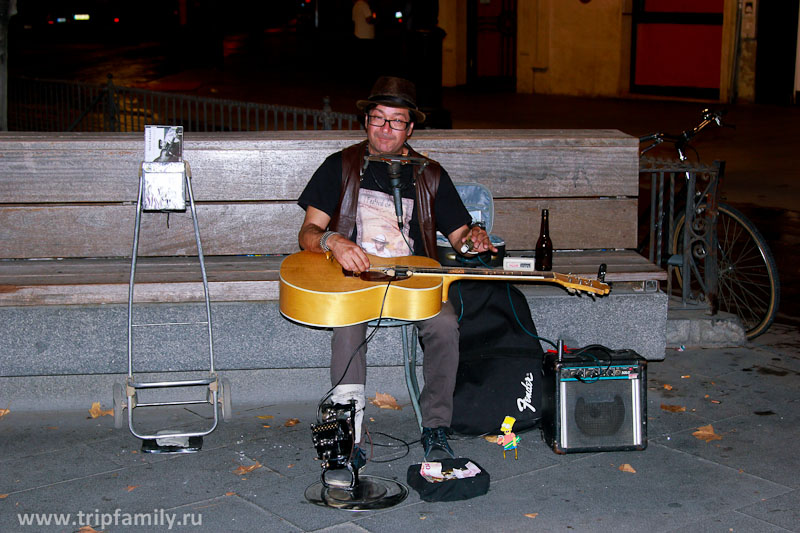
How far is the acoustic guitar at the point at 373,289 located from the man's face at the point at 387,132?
2.24 feet

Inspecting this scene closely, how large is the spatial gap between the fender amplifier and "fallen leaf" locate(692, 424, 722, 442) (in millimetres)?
372

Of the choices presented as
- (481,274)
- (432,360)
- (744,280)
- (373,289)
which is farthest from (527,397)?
(744,280)

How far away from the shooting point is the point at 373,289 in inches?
167

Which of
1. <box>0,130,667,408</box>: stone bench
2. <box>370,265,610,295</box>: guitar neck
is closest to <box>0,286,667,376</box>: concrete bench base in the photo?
<box>0,130,667,408</box>: stone bench

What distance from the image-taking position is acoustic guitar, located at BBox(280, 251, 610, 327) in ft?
13.9

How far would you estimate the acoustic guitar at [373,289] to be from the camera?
4238 mm

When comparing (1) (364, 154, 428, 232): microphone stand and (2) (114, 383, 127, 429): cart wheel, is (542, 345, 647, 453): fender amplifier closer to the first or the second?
(1) (364, 154, 428, 232): microphone stand

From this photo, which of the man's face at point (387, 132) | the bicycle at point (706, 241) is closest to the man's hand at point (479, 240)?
the man's face at point (387, 132)

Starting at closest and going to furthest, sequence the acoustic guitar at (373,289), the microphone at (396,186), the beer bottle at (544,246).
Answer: the acoustic guitar at (373,289)
the microphone at (396,186)
the beer bottle at (544,246)

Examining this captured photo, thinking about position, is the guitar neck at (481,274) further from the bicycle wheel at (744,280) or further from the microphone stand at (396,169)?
the bicycle wheel at (744,280)

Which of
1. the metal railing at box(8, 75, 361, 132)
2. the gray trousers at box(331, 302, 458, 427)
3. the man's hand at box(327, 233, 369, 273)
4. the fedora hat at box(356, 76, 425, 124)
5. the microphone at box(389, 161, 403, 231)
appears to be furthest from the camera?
the metal railing at box(8, 75, 361, 132)

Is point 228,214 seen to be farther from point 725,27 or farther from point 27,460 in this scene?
point 725,27

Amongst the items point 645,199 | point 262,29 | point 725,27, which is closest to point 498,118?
point 725,27

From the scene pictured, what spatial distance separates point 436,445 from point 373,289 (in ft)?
2.52
